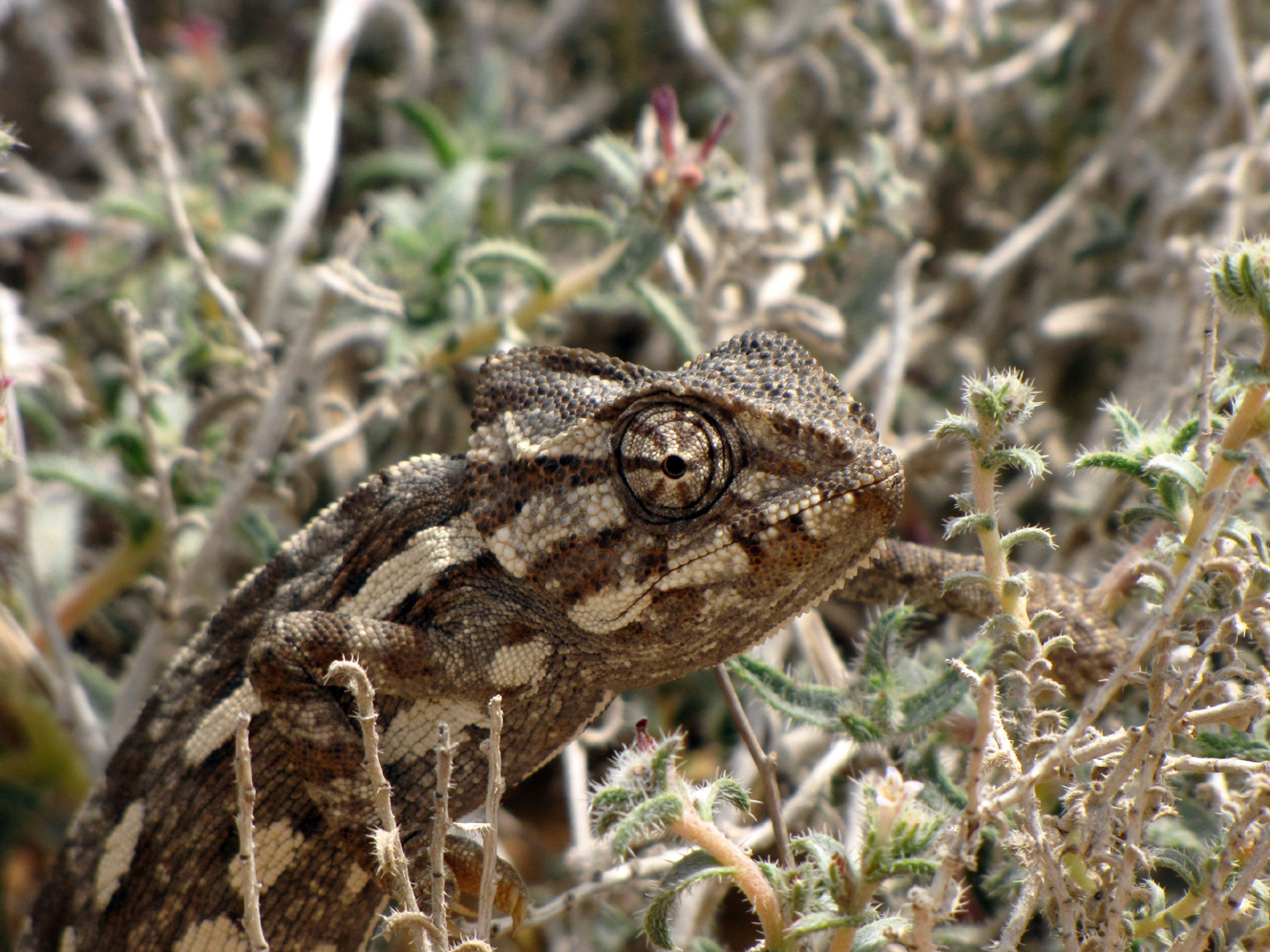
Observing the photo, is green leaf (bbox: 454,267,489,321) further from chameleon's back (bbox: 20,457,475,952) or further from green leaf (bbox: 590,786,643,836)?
green leaf (bbox: 590,786,643,836)

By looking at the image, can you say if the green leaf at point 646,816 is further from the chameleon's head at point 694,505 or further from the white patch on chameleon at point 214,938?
the white patch on chameleon at point 214,938

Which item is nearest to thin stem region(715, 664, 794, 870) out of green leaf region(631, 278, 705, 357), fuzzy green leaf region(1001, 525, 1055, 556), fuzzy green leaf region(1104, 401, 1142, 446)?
fuzzy green leaf region(1001, 525, 1055, 556)

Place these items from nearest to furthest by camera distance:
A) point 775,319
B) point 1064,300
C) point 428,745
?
point 428,745
point 775,319
point 1064,300

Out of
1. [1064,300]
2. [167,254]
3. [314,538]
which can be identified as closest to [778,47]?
[1064,300]

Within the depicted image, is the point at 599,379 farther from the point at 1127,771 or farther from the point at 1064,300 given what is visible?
the point at 1064,300

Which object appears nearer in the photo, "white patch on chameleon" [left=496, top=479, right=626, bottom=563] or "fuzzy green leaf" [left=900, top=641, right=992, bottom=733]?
"white patch on chameleon" [left=496, top=479, right=626, bottom=563]

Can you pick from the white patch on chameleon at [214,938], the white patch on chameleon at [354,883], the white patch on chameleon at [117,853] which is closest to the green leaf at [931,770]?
the white patch on chameleon at [354,883]

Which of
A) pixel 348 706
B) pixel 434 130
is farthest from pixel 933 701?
pixel 434 130
